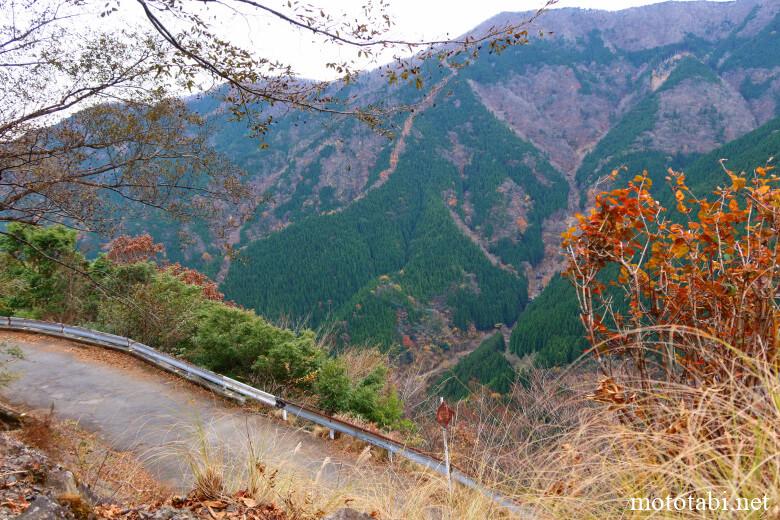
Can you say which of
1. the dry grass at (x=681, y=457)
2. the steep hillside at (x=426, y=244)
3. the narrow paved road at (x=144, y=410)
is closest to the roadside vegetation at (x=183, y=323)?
the narrow paved road at (x=144, y=410)

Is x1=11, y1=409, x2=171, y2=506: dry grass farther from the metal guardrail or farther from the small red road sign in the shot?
the small red road sign

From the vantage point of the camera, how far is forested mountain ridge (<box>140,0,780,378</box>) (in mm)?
97062

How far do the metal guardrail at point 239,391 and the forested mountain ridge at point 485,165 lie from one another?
66008 mm

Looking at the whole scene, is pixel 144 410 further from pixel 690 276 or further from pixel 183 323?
pixel 690 276

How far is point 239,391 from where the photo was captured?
308 inches

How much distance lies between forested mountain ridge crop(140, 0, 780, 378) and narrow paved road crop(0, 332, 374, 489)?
6745 centimetres

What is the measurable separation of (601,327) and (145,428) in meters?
6.47

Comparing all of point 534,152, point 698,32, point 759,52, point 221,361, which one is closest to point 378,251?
point 534,152

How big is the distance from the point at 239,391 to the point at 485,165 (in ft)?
464

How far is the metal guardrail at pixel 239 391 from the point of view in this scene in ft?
12.7

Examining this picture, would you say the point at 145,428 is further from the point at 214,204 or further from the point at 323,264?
the point at 323,264

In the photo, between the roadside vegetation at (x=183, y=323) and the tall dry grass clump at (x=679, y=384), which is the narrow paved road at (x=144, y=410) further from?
the tall dry grass clump at (x=679, y=384)

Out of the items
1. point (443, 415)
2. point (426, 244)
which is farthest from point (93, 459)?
point (426, 244)

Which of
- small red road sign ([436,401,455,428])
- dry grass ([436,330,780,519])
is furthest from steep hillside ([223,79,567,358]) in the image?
dry grass ([436,330,780,519])
